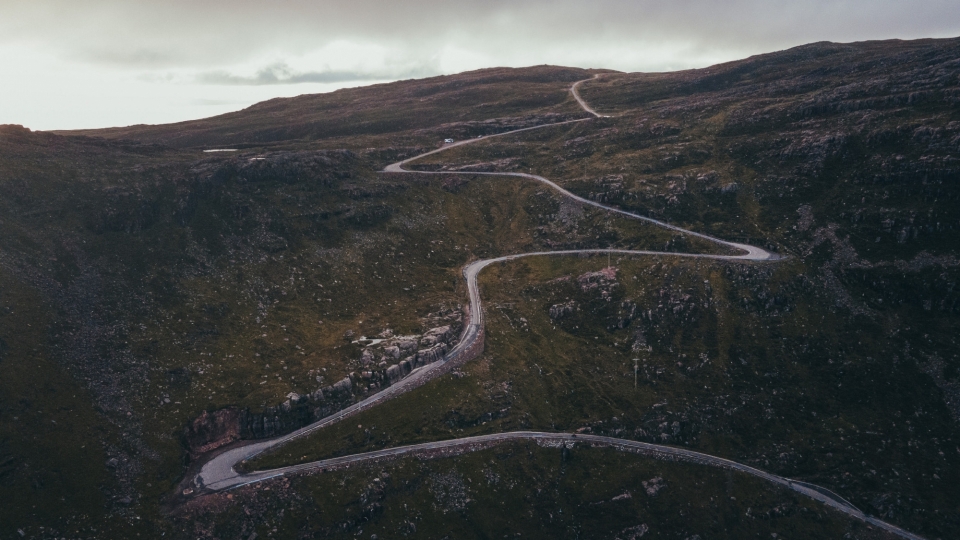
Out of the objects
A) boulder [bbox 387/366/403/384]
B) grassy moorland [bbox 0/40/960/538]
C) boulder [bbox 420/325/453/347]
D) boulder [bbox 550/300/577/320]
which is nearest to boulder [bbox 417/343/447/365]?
boulder [bbox 420/325/453/347]

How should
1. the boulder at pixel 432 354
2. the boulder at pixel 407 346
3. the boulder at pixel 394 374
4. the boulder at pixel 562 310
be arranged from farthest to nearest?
the boulder at pixel 562 310, the boulder at pixel 407 346, the boulder at pixel 432 354, the boulder at pixel 394 374

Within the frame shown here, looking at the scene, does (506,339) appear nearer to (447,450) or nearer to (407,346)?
(407,346)

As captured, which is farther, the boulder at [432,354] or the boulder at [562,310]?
the boulder at [562,310]

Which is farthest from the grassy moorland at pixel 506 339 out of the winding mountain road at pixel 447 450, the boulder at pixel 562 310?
the winding mountain road at pixel 447 450

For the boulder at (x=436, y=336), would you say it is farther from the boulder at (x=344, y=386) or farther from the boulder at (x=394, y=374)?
the boulder at (x=344, y=386)

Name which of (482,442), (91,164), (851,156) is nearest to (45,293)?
(91,164)

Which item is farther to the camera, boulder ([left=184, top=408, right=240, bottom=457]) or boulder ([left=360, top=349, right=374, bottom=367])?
boulder ([left=360, top=349, right=374, bottom=367])

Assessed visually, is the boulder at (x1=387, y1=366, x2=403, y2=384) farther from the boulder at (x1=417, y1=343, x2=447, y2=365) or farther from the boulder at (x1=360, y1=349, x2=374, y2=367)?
the boulder at (x1=417, y1=343, x2=447, y2=365)

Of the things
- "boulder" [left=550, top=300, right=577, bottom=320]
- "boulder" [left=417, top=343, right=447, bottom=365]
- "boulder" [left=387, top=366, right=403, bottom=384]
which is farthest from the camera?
"boulder" [left=550, top=300, right=577, bottom=320]

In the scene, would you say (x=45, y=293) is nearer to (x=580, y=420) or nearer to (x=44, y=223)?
(x=44, y=223)
